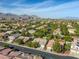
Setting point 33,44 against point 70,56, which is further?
point 33,44

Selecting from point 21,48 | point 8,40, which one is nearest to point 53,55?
point 21,48

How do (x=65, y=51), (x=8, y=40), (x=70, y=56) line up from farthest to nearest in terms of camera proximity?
1. (x=8, y=40)
2. (x=65, y=51)
3. (x=70, y=56)

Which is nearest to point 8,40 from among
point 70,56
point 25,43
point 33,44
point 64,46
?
point 25,43

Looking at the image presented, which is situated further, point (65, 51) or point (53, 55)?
point (65, 51)

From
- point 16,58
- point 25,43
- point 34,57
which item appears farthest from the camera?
point 25,43

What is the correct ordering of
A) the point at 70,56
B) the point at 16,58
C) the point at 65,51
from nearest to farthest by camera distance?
the point at 16,58 → the point at 70,56 → the point at 65,51

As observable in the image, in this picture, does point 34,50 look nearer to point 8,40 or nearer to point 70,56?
point 70,56

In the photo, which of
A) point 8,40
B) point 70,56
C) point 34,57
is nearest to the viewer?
point 34,57

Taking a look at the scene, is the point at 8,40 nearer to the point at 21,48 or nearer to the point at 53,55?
the point at 21,48
